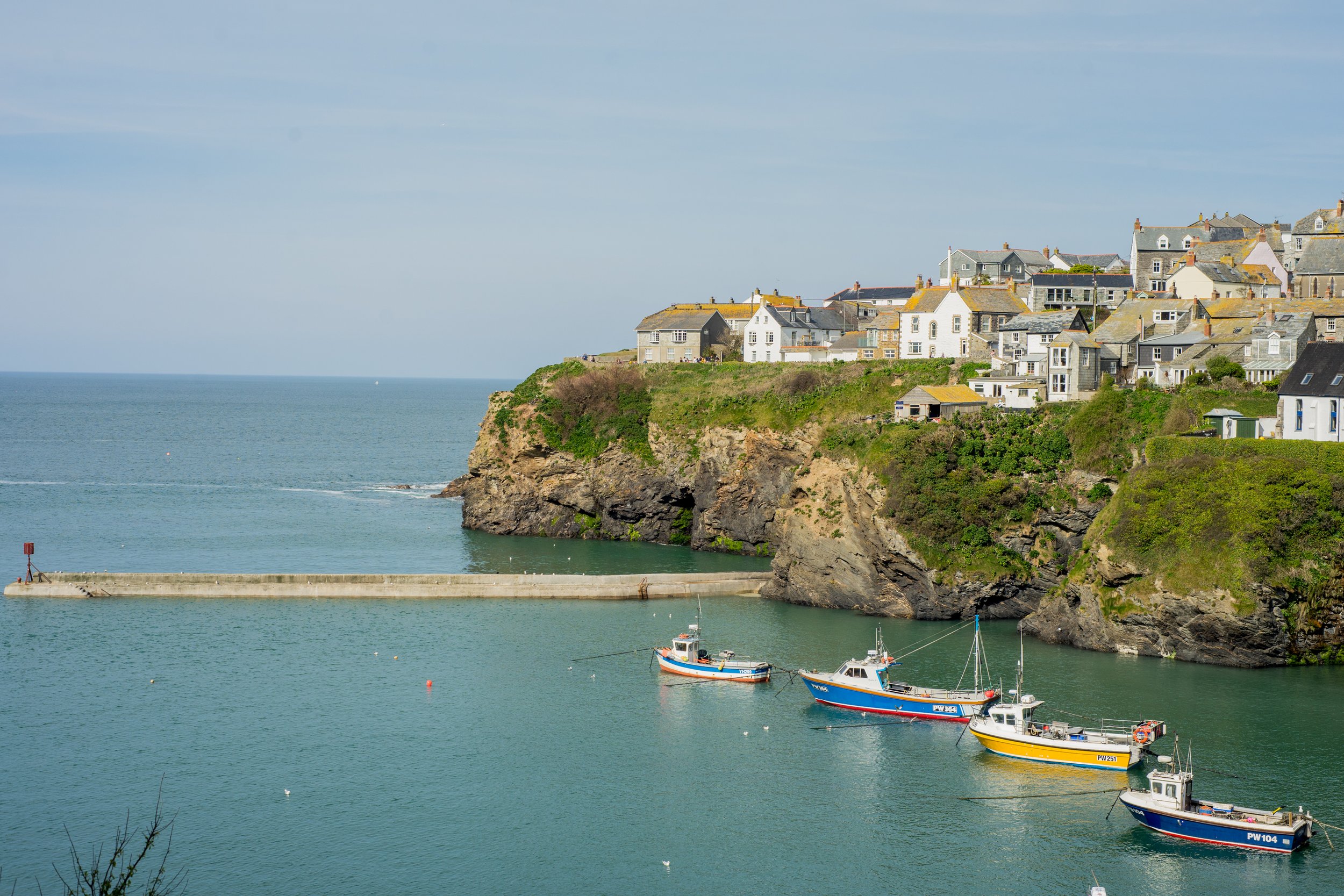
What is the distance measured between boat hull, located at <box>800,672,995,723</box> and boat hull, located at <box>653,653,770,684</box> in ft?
11.5

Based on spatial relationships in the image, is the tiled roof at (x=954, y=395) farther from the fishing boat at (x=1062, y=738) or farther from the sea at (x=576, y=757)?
the fishing boat at (x=1062, y=738)

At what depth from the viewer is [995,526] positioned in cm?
7769

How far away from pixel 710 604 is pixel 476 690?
23.7 meters

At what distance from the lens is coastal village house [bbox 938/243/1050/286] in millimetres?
133000

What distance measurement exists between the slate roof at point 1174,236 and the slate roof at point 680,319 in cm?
4342

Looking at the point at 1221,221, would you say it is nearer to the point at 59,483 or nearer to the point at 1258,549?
the point at 1258,549

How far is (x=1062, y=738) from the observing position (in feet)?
174

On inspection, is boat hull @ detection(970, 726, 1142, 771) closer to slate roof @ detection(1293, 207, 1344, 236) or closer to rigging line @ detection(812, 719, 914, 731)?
rigging line @ detection(812, 719, 914, 731)

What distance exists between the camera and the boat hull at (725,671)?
210 ft

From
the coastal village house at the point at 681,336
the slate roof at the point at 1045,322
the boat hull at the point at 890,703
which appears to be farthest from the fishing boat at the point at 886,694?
the coastal village house at the point at 681,336

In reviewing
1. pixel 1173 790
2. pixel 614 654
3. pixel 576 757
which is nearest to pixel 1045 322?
pixel 614 654

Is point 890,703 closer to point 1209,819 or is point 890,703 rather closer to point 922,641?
point 922,641

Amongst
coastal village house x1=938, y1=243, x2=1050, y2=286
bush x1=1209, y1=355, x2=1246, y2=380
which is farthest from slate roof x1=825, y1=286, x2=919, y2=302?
bush x1=1209, y1=355, x2=1246, y2=380

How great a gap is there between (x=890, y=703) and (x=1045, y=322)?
158 ft
